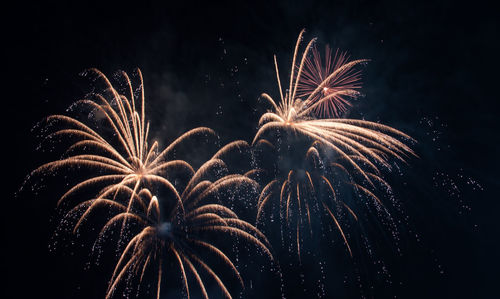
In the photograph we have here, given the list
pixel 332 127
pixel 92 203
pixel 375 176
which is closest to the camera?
pixel 92 203

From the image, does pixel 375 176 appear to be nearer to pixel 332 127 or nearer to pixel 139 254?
pixel 332 127

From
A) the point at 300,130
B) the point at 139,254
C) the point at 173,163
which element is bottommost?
the point at 139,254

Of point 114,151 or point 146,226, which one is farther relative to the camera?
point 146,226

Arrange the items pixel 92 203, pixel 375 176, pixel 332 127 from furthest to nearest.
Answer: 1. pixel 375 176
2. pixel 332 127
3. pixel 92 203

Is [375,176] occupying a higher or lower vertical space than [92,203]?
higher

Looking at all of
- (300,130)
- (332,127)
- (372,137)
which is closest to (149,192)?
(300,130)

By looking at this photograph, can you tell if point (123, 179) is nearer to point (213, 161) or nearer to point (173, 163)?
point (173, 163)

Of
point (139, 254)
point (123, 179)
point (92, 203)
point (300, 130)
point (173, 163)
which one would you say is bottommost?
point (139, 254)

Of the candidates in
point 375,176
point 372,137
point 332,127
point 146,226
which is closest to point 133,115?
point 146,226

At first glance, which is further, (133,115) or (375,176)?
(375,176)
